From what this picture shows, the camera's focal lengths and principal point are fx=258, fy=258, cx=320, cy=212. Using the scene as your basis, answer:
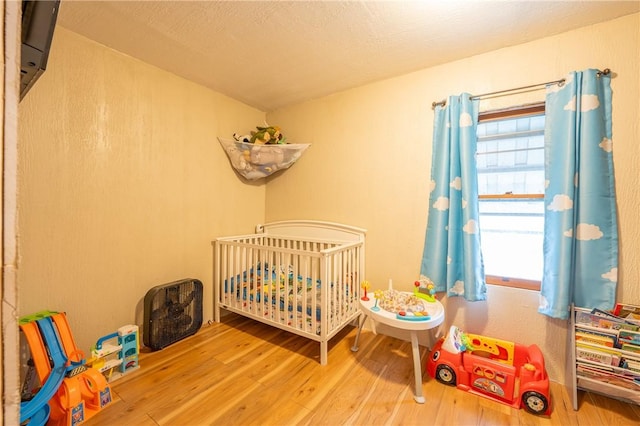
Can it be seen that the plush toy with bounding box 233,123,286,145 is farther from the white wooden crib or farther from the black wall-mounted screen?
the black wall-mounted screen

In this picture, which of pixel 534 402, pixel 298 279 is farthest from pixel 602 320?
pixel 298 279

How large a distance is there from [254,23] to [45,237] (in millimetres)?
1825

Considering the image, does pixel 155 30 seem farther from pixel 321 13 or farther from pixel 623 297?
pixel 623 297

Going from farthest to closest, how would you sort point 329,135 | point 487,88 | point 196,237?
1. point 329,135
2. point 196,237
3. point 487,88

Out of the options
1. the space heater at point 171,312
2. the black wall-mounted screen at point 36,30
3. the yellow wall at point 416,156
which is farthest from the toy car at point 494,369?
the black wall-mounted screen at point 36,30

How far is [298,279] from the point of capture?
231 centimetres

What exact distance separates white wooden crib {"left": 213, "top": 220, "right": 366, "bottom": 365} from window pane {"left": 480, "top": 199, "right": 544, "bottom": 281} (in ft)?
3.14

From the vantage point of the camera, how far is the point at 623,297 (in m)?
1.48

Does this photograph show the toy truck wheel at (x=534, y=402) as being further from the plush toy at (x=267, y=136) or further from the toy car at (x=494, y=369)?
the plush toy at (x=267, y=136)

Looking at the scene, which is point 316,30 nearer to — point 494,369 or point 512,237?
point 512,237

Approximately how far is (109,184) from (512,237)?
2.90 metres

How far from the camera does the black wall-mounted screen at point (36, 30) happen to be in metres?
0.47

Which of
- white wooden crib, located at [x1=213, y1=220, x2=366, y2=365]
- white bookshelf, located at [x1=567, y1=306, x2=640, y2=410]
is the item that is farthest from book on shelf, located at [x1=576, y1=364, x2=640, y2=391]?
white wooden crib, located at [x1=213, y1=220, x2=366, y2=365]

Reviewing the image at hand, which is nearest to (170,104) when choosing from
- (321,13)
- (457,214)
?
(321,13)
